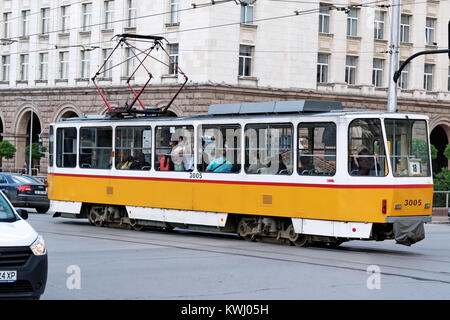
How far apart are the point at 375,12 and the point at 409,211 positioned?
118 feet

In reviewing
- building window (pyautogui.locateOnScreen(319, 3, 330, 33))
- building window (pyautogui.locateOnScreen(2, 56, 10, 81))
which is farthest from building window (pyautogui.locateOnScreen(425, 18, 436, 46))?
building window (pyautogui.locateOnScreen(2, 56, 10, 81))

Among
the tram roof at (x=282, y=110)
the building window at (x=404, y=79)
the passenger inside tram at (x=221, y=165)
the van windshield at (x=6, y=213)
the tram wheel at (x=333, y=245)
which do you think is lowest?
the tram wheel at (x=333, y=245)

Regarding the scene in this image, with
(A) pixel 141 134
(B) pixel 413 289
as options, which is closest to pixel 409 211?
(B) pixel 413 289

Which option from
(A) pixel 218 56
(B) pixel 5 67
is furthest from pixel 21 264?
(B) pixel 5 67

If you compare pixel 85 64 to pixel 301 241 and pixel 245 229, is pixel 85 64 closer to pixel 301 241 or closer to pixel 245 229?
pixel 245 229

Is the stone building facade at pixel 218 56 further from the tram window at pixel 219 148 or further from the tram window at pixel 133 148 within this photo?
the tram window at pixel 219 148

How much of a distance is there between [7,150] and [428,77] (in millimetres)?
24807

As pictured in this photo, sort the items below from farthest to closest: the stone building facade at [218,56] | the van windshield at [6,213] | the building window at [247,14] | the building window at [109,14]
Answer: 1. the building window at [109,14]
2. the building window at [247,14]
3. the stone building facade at [218,56]
4. the van windshield at [6,213]

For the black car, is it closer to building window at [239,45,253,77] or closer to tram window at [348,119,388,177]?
tram window at [348,119,388,177]

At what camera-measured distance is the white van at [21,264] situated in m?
10.2

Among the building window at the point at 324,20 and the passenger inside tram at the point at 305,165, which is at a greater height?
the building window at the point at 324,20

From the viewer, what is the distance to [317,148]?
19531 mm

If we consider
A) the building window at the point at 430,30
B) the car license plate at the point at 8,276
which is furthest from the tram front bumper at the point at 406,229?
the building window at the point at 430,30

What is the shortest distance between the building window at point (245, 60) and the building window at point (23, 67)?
16.2 meters
